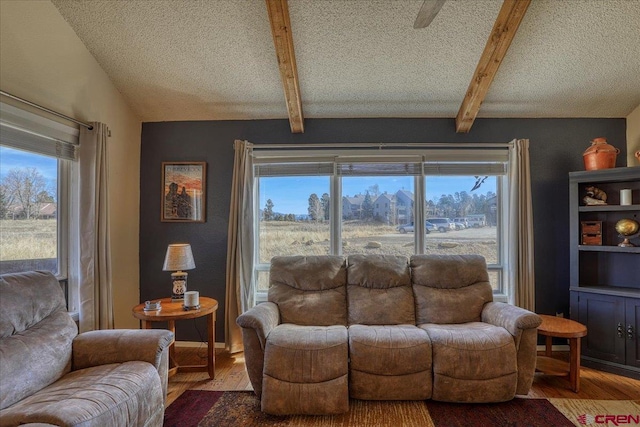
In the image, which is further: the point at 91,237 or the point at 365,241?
the point at 365,241

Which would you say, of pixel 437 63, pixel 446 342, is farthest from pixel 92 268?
pixel 437 63

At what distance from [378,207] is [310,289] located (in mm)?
1184

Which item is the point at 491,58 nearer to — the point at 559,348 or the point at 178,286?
the point at 559,348

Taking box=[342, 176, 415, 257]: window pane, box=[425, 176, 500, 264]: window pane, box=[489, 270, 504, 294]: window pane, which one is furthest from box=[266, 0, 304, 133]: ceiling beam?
box=[489, 270, 504, 294]: window pane

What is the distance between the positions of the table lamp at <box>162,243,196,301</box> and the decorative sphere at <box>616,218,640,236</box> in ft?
12.9

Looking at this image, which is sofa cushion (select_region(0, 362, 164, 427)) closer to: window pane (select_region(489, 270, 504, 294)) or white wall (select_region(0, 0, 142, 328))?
white wall (select_region(0, 0, 142, 328))

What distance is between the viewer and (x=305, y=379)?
2111 millimetres

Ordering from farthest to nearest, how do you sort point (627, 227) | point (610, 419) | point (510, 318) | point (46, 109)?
point (627, 227) → point (510, 318) → point (46, 109) → point (610, 419)

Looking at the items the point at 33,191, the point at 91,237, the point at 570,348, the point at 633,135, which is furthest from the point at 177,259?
the point at 633,135

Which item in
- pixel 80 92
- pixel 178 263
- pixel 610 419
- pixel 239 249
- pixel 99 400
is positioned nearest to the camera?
pixel 99 400

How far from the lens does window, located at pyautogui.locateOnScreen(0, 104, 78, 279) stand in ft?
7.10

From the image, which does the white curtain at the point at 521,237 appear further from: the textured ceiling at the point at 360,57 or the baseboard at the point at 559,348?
the textured ceiling at the point at 360,57

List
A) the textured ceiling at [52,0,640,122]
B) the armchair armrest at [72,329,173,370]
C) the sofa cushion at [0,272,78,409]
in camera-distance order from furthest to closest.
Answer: the textured ceiling at [52,0,640,122] → the armchair armrest at [72,329,173,370] → the sofa cushion at [0,272,78,409]

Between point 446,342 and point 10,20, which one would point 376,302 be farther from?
point 10,20
